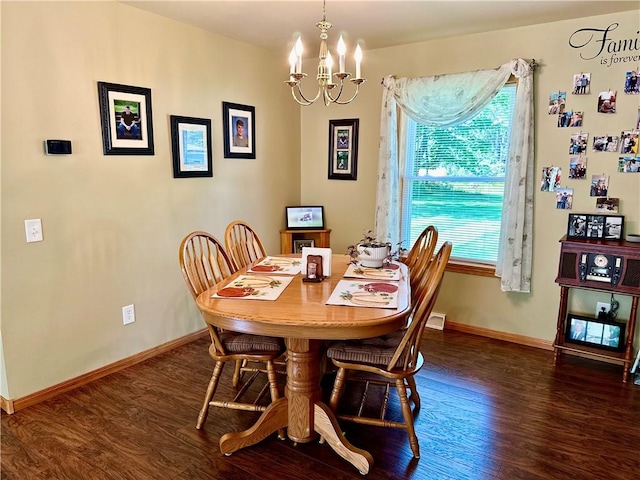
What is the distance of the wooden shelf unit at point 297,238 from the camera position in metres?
4.22

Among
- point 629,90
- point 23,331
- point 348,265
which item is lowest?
point 23,331

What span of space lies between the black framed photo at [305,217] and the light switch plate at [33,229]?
7.19 ft

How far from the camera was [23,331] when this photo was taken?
8.21 feet

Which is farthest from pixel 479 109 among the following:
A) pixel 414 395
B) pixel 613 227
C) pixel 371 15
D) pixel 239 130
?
pixel 414 395

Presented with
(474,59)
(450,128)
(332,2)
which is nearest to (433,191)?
(450,128)

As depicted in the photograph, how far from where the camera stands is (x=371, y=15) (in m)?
2.94

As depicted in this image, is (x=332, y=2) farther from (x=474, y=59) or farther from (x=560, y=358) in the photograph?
(x=560, y=358)

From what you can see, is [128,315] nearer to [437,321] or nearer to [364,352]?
[364,352]

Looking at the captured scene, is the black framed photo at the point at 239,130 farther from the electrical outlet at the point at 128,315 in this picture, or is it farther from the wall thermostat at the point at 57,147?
the electrical outlet at the point at 128,315

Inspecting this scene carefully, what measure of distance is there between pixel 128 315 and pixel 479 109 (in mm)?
2956

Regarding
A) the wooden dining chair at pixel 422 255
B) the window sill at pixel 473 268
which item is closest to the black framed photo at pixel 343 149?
the window sill at pixel 473 268

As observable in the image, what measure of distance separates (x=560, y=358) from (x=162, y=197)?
3.08 m

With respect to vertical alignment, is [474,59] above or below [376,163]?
above

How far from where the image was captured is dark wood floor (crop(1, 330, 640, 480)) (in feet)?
6.57
